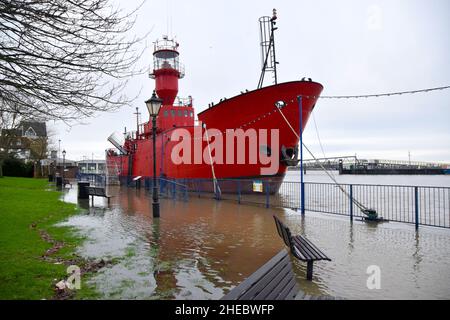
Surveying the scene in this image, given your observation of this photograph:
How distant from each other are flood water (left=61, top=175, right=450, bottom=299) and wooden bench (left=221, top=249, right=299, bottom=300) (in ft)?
3.95

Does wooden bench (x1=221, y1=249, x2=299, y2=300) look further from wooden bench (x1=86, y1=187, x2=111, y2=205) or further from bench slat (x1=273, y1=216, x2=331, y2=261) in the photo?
wooden bench (x1=86, y1=187, x2=111, y2=205)

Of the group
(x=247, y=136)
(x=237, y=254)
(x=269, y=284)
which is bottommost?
(x=237, y=254)

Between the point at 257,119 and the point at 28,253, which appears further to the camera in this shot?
the point at 257,119

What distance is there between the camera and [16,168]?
41.0 m

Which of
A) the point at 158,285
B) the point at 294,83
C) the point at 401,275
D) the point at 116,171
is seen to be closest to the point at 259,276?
the point at 158,285

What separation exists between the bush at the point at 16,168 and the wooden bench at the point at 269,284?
1778 inches

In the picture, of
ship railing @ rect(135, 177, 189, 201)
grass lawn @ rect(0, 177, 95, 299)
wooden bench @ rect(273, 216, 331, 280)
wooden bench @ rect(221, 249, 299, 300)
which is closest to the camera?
wooden bench @ rect(221, 249, 299, 300)

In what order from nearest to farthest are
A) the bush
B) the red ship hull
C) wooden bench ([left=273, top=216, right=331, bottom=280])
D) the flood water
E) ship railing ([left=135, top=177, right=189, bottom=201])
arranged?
1. the flood water
2. wooden bench ([left=273, top=216, right=331, bottom=280])
3. the red ship hull
4. ship railing ([left=135, top=177, right=189, bottom=201])
5. the bush

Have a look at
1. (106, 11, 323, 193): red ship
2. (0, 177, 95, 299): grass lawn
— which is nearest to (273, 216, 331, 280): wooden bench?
(0, 177, 95, 299): grass lawn

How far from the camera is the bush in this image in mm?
39984

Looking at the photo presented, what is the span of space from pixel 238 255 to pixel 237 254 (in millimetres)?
72

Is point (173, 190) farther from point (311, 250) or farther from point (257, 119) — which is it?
point (311, 250)

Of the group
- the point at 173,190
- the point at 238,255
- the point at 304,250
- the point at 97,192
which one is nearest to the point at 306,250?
the point at 304,250
